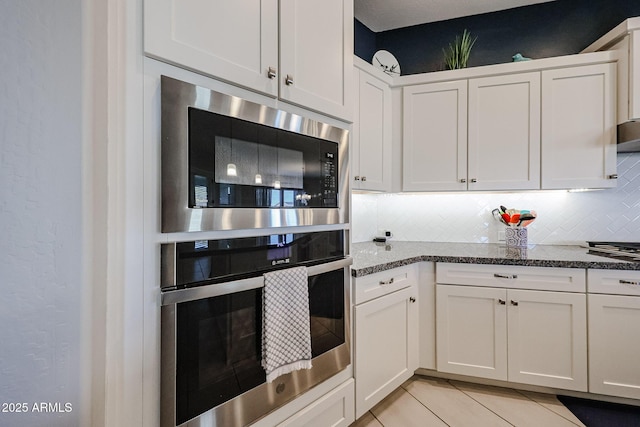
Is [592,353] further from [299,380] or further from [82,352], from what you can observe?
[82,352]

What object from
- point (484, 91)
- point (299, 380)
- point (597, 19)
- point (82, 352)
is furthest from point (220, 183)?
point (597, 19)

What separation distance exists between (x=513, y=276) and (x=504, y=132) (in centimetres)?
107

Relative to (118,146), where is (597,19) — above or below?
above

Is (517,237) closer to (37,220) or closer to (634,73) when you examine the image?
(634,73)

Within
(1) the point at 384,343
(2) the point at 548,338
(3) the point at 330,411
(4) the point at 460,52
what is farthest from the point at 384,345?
(4) the point at 460,52

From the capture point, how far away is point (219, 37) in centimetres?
112

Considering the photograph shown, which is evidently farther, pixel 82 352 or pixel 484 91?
pixel 484 91

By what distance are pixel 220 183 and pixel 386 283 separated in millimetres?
1245

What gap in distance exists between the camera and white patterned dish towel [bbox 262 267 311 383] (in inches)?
48.4

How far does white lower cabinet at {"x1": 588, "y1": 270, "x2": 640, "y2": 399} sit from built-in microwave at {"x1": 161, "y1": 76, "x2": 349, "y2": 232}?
1692mm

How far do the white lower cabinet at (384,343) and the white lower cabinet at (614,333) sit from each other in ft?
3.32

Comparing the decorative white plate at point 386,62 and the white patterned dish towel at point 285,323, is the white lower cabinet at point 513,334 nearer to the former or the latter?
the white patterned dish towel at point 285,323

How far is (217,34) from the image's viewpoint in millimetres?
1113

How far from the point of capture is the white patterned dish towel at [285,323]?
1.23 metres
